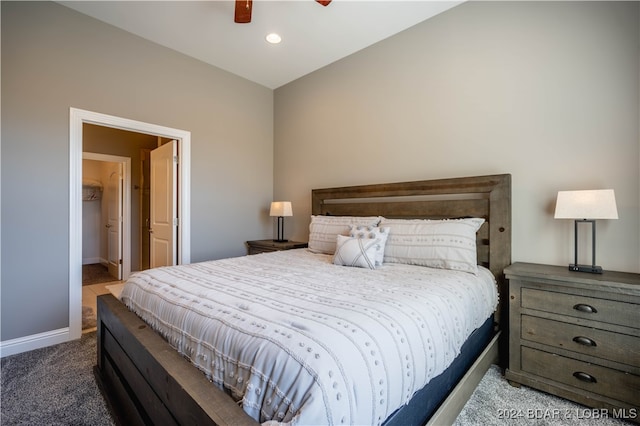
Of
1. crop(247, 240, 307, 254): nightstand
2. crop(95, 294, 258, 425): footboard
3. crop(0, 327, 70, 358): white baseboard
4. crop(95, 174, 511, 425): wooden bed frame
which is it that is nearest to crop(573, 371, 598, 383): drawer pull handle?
crop(95, 174, 511, 425): wooden bed frame

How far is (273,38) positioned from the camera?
3.00m

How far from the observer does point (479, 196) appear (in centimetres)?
240

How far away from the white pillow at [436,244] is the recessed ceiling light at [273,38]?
2317 mm

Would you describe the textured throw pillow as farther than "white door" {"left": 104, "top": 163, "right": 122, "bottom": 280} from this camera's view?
No

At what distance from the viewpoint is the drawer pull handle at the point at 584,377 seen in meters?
1.63

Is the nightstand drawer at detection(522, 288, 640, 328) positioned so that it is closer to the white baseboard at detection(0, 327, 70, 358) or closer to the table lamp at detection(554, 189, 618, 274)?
the table lamp at detection(554, 189, 618, 274)

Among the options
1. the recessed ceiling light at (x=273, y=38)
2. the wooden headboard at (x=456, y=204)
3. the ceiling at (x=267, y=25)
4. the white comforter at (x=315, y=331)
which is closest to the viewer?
the white comforter at (x=315, y=331)

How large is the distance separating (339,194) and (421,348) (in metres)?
2.32

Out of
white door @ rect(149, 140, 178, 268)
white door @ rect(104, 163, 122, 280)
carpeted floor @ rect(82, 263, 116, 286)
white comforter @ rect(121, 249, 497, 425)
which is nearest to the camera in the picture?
white comforter @ rect(121, 249, 497, 425)

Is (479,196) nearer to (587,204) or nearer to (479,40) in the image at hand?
(587,204)

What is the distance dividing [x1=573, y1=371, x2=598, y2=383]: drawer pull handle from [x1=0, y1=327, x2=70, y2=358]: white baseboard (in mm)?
3890

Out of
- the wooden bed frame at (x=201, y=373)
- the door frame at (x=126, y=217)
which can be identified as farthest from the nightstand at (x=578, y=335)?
the door frame at (x=126, y=217)

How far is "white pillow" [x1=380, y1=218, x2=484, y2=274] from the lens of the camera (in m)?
1.99

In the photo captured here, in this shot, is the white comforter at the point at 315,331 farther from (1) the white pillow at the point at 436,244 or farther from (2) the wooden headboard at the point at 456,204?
(2) the wooden headboard at the point at 456,204
